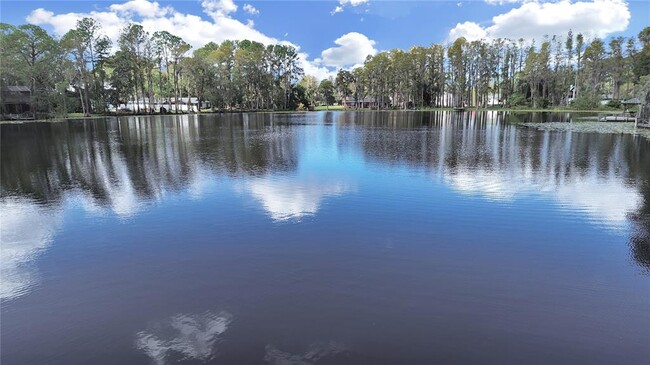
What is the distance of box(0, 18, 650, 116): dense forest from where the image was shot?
5194cm

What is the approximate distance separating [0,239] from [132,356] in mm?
5614

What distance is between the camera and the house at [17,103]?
47.9m

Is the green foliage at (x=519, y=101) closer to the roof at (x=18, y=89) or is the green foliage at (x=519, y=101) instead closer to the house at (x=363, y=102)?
the house at (x=363, y=102)

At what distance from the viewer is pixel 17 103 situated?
49875 millimetres

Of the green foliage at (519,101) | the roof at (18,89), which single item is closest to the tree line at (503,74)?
the green foliage at (519,101)

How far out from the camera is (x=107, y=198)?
36.1 feet

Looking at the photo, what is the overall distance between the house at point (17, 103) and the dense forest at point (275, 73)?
108 cm

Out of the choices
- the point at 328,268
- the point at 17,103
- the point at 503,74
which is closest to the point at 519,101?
the point at 503,74

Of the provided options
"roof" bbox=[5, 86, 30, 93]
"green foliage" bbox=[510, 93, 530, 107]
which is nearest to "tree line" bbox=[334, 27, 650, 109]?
"green foliage" bbox=[510, 93, 530, 107]

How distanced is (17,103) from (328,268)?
58830 millimetres

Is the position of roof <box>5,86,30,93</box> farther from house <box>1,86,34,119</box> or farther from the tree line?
the tree line

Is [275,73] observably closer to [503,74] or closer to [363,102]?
[363,102]

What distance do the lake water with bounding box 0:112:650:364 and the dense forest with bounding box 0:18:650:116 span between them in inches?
1926

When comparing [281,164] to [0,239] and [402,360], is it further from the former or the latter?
[402,360]
